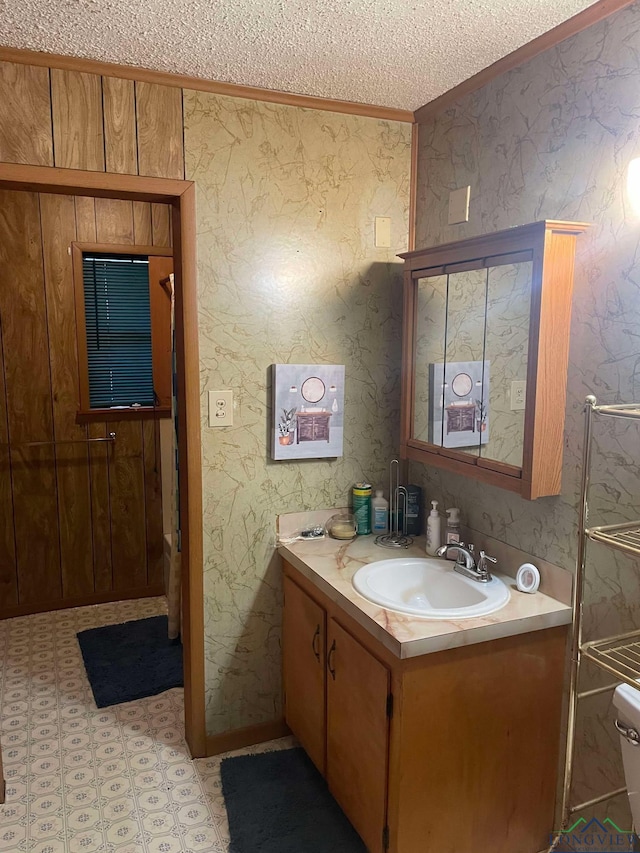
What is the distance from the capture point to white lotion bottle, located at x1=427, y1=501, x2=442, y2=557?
2260 mm

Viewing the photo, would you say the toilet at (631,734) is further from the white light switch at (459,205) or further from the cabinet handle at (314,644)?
the white light switch at (459,205)

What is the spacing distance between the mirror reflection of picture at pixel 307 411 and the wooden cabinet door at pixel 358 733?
67 centimetres

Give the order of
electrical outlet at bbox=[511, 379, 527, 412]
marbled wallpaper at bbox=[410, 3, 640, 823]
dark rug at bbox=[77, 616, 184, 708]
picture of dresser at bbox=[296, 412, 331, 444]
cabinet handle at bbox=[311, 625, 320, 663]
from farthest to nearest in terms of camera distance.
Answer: dark rug at bbox=[77, 616, 184, 708] < picture of dresser at bbox=[296, 412, 331, 444] < cabinet handle at bbox=[311, 625, 320, 663] < electrical outlet at bbox=[511, 379, 527, 412] < marbled wallpaper at bbox=[410, 3, 640, 823]

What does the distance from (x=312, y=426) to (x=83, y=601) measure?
2086 millimetres

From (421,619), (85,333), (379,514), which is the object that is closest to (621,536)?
(421,619)

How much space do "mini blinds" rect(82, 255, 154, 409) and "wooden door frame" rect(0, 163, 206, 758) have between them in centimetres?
146

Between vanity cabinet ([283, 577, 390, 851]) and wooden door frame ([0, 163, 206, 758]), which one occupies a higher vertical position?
wooden door frame ([0, 163, 206, 758])

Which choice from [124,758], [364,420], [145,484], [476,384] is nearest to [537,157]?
[476,384]

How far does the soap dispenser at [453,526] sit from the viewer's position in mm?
2213

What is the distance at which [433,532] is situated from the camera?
227cm

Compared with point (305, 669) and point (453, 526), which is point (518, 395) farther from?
point (305, 669)

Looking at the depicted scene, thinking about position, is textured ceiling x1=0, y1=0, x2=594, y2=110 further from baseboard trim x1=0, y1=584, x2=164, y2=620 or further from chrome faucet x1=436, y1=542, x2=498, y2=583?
baseboard trim x1=0, y1=584, x2=164, y2=620

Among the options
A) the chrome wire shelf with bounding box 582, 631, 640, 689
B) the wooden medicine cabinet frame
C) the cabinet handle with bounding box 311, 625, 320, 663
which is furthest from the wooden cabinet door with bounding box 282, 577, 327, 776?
the chrome wire shelf with bounding box 582, 631, 640, 689

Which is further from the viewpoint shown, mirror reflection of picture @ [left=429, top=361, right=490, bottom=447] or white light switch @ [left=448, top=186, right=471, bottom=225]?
white light switch @ [left=448, top=186, right=471, bottom=225]
